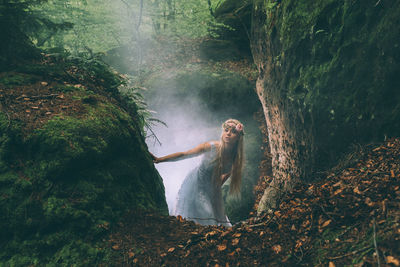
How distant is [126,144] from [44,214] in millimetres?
1242

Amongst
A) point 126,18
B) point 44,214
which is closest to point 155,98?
point 126,18

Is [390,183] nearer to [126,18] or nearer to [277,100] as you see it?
[277,100]

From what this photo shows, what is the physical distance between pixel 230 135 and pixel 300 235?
110 inches

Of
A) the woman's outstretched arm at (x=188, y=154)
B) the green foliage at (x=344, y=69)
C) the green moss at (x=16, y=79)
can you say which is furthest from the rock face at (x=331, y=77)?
the green moss at (x=16, y=79)

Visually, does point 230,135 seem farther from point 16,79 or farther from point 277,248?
point 16,79

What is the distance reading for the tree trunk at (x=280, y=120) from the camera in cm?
488

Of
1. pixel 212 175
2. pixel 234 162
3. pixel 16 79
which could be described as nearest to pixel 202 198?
pixel 212 175

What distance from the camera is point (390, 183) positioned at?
235 centimetres

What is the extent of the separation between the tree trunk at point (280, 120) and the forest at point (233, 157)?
0.04m

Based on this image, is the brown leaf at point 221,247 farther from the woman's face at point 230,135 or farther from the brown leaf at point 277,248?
the woman's face at point 230,135

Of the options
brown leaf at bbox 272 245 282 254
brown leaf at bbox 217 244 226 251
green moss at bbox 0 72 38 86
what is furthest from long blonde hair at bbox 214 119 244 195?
green moss at bbox 0 72 38 86

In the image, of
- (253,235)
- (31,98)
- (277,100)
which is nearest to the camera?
(253,235)

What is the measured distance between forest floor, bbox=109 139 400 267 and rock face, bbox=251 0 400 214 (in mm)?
1354

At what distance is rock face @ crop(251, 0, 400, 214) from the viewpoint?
3.69 metres
